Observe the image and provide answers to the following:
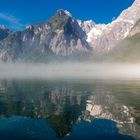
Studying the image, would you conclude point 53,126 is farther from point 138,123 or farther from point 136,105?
point 136,105

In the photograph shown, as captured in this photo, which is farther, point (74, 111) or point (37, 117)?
→ point (74, 111)

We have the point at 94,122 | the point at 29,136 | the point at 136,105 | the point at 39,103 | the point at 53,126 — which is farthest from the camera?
the point at 39,103

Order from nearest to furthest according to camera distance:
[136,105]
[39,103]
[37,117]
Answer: [37,117] → [136,105] → [39,103]

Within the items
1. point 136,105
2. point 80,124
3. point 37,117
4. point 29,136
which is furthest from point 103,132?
point 136,105

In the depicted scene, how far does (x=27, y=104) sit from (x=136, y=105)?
907 inches

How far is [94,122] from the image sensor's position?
53469 millimetres

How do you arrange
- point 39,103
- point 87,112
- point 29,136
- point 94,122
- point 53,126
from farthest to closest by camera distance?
point 39,103 → point 87,112 → point 94,122 → point 53,126 → point 29,136

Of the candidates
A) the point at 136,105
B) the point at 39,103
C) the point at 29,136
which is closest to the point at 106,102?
the point at 136,105

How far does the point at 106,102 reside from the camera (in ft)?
258

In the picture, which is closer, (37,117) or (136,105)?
(37,117)

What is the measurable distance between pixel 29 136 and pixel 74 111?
22302 mm

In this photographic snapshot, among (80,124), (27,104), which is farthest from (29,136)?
(27,104)

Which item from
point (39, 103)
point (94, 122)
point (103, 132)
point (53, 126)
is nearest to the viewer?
point (103, 132)

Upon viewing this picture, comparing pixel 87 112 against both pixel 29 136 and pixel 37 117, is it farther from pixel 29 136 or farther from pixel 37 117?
pixel 29 136
